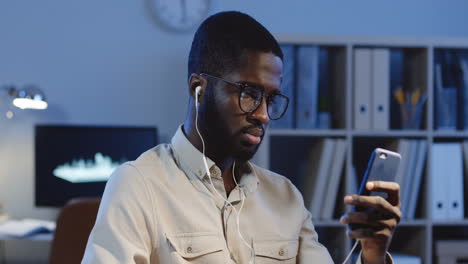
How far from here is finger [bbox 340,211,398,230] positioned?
1.01m

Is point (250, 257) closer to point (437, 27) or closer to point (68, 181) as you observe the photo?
point (68, 181)

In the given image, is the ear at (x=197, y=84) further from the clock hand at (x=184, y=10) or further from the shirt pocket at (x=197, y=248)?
the clock hand at (x=184, y=10)

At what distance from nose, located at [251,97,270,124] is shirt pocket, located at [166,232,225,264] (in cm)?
25

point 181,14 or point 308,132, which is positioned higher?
point 181,14

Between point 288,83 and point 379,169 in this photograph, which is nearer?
point 379,169

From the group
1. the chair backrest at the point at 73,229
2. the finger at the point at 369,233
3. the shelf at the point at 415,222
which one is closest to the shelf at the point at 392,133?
the shelf at the point at 415,222

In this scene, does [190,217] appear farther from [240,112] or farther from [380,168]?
[380,168]

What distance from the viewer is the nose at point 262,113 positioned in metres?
1.11

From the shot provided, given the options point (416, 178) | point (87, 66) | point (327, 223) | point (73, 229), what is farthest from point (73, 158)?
point (416, 178)

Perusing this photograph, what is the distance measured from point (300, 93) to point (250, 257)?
1437mm

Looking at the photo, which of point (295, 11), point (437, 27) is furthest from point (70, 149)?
point (437, 27)

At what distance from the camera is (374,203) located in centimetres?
100

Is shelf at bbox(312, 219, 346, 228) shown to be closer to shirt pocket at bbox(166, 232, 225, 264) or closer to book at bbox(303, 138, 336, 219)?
book at bbox(303, 138, 336, 219)

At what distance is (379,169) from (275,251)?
288 millimetres
